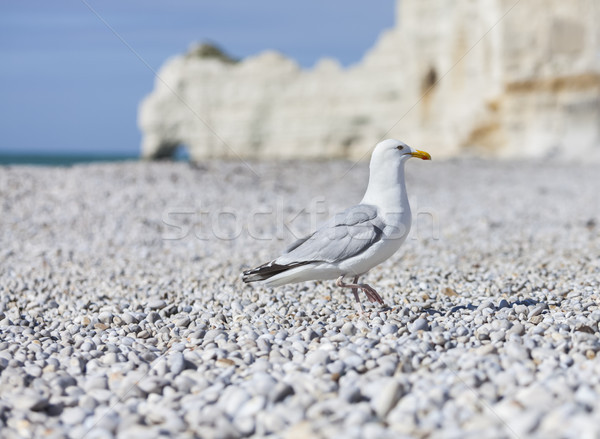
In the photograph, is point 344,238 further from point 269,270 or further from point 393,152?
point 393,152

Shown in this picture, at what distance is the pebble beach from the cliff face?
12.1m

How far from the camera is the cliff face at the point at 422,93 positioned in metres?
18.3

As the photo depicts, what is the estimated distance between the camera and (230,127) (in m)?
38.3

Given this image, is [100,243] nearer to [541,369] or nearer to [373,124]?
[541,369]

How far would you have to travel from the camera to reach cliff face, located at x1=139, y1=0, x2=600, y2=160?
18328mm

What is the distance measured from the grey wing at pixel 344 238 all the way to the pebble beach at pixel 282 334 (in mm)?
367

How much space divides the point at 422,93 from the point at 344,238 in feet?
81.4

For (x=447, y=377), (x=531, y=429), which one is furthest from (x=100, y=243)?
(x=531, y=429)

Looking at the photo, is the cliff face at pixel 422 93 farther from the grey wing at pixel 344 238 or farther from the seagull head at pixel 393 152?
the grey wing at pixel 344 238

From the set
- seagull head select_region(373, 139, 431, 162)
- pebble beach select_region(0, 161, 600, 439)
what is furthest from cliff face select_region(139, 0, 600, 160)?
seagull head select_region(373, 139, 431, 162)

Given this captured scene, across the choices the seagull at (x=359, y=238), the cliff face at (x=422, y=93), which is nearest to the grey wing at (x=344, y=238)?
the seagull at (x=359, y=238)

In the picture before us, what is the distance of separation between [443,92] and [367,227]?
2331cm

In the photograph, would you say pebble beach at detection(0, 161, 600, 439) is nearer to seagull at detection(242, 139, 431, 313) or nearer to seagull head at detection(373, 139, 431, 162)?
seagull at detection(242, 139, 431, 313)

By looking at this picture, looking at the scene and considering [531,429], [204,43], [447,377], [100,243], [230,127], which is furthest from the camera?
[204,43]
